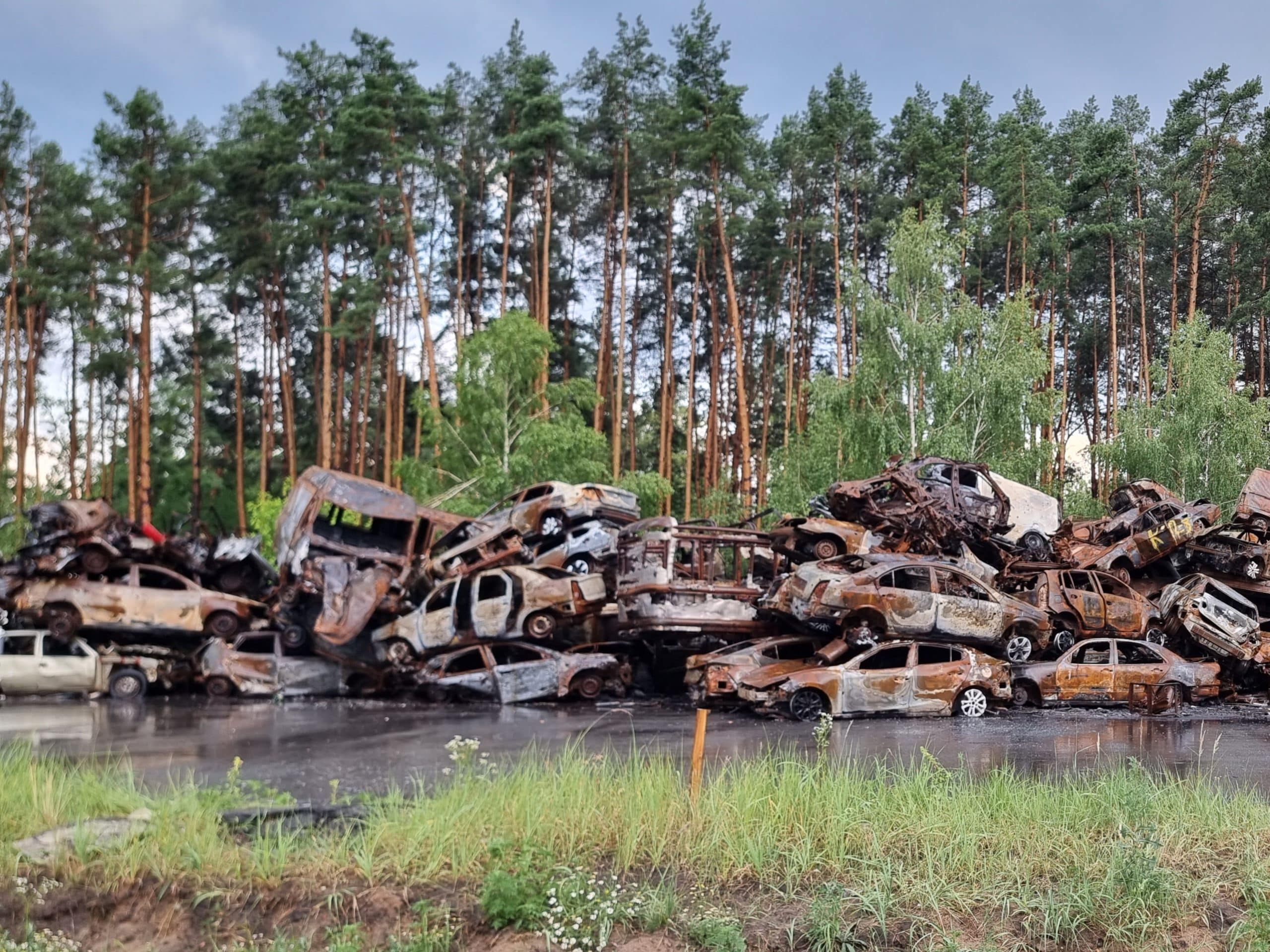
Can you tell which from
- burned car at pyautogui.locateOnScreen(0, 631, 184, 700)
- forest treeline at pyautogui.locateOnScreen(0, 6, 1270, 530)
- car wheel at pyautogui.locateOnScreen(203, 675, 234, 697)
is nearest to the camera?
burned car at pyautogui.locateOnScreen(0, 631, 184, 700)

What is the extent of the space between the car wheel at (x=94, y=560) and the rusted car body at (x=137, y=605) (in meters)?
0.20

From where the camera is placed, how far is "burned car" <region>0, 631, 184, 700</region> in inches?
746

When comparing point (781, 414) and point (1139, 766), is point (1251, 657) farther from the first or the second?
point (781, 414)

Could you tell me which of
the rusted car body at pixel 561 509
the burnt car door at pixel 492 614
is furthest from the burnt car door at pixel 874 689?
the rusted car body at pixel 561 509

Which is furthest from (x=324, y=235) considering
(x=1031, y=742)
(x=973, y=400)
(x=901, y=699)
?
(x=1031, y=742)

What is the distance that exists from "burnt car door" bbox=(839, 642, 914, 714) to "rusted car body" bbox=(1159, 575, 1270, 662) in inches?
247

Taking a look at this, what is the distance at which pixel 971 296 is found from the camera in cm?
4534

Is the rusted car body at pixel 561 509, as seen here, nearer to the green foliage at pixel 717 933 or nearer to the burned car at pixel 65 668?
the burned car at pixel 65 668

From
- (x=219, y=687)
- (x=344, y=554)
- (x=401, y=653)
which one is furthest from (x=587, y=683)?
(x=219, y=687)

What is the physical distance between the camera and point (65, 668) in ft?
62.5

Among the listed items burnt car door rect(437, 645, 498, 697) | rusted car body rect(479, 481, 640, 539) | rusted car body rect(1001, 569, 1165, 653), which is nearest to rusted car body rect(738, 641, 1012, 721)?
rusted car body rect(1001, 569, 1165, 653)

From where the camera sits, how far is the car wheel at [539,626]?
18781 mm

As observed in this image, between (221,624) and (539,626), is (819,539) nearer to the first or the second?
(539,626)

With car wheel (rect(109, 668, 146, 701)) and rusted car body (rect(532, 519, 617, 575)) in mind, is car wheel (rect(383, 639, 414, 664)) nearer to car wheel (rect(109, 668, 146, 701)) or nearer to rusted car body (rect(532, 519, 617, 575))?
rusted car body (rect(532, 519, 617, 575))
